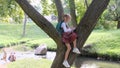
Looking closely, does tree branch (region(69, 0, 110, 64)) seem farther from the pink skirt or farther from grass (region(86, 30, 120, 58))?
grass (region(86, 30, 120, 58))

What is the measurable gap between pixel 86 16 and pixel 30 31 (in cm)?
3201

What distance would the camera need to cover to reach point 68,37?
5.52 metres

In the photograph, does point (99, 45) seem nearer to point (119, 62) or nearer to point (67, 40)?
point (119, 62)

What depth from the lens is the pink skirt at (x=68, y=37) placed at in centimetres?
529

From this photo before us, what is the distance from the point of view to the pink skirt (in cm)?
529

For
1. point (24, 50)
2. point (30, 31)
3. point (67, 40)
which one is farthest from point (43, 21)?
point (30, 31)

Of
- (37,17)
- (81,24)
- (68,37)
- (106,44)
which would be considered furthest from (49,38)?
(37,17)

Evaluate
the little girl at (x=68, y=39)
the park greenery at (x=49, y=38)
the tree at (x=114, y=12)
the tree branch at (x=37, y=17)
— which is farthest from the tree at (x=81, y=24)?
the tree at (x=114, y=12)

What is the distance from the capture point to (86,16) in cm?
530

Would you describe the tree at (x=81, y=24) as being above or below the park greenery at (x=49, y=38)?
above

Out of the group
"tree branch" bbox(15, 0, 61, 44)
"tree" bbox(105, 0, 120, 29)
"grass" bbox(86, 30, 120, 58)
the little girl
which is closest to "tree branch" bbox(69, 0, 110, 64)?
the little girl

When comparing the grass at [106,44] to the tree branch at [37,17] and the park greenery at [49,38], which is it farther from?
the tree branch at [37,17]

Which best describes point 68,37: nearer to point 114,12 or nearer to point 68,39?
point 68,39

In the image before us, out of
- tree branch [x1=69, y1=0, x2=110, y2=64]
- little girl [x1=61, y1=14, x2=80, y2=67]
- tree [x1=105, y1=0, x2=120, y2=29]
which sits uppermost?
tree branch [x1=69, y1=0, x2=110, y2=64]
